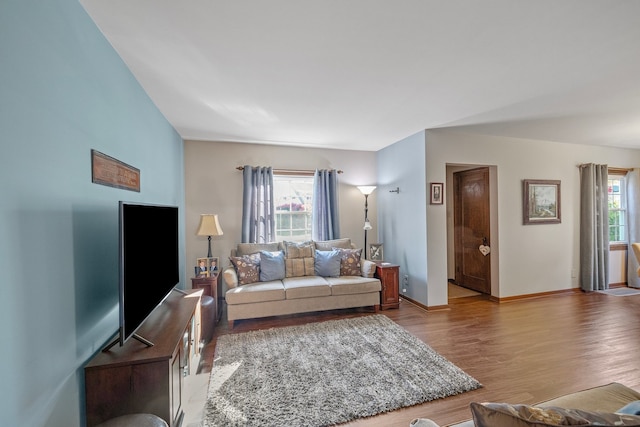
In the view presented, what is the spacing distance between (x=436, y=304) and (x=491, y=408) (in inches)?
130

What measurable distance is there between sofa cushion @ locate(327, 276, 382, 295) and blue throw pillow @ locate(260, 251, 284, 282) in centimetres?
70

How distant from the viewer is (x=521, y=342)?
283 cm

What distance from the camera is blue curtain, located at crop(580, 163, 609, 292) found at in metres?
4.49

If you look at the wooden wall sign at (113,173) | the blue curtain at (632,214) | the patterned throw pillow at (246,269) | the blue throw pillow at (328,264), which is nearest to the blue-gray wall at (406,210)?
the blue throw pillow at (328,264)

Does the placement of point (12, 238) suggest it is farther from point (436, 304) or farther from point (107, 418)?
point (436, 304)

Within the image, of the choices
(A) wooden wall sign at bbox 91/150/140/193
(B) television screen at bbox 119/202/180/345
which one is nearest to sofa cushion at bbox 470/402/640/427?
(B) television screen at bbox 119/202/180/345

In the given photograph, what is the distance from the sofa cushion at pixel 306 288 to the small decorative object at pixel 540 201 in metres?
3.37

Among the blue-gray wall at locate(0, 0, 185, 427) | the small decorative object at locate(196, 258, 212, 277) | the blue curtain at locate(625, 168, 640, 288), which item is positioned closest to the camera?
the blue-gray wall at locate(0, 0, 185, 427)

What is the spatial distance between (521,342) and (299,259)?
2.78 m

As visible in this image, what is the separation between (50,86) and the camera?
1.19 meters

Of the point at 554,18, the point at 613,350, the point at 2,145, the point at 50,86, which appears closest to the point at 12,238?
the point at 2,145

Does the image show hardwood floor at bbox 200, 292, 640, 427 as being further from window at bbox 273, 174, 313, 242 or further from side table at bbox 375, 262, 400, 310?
window at bbox 273, 174, 313, 242

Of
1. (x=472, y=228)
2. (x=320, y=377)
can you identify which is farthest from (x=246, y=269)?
(x=472, y=228)

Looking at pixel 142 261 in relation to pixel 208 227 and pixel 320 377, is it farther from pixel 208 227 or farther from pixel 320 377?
pixel 208 227
